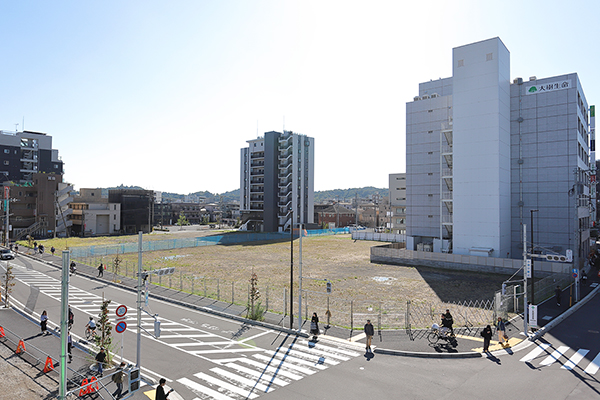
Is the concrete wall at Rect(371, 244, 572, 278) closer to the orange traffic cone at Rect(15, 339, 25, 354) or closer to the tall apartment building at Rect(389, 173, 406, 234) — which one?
the tall apartment building at Rect(389, 173, 406, 234)

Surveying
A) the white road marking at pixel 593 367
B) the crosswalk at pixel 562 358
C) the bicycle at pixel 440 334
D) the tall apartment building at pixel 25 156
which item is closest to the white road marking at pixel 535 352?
the crosswalk at pixel 562 358

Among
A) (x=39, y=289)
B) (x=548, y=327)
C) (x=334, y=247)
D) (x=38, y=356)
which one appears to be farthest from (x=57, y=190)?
(x=548, y=327)

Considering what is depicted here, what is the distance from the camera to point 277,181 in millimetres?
102062

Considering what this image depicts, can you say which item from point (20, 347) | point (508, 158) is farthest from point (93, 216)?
point (508, 158)

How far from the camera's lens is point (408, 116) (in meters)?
55.7

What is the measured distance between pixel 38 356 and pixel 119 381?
7056 mm

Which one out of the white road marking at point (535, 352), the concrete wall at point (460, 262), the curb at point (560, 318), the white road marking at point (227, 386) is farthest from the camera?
the concrete wall at point (460, 262)

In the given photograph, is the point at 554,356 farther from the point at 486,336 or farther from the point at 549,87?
the point at 549,87

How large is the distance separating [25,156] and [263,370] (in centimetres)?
11503

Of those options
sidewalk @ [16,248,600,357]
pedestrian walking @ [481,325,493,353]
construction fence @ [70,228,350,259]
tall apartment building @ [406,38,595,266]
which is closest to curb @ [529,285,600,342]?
sidewalk @ [16,248,600,357]

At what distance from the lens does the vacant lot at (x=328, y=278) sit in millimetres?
29797

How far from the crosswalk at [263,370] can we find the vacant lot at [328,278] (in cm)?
416

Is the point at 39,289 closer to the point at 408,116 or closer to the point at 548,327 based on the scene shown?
the point at 548,327

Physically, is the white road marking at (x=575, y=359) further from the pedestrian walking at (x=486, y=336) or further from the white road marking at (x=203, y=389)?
the white road marking at (x=203, y=389)
